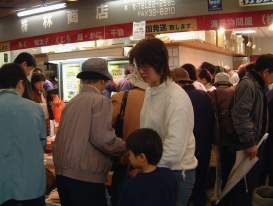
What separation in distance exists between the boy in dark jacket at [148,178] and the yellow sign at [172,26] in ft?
12.3

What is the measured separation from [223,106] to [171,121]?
2271mm

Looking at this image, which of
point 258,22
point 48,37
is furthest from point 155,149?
point 48,37

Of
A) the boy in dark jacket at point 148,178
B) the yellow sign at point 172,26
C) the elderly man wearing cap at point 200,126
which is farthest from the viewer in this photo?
the yellow sign at point 172,26

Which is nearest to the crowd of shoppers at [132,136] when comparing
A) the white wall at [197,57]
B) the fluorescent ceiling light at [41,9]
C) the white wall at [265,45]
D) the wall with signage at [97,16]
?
the wall with signage at [97,16]

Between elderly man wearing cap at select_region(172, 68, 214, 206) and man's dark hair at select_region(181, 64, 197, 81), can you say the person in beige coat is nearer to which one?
elderly man wearing cap at select_region(172, 68, 214, 206)

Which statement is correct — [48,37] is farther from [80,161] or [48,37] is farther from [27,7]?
[80,161]

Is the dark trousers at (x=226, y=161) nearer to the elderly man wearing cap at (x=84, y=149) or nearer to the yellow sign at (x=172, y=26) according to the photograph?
the elderly man wearing cap at (x=84, y=149)

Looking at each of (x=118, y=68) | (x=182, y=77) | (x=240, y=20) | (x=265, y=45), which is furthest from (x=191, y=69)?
(x=265, y=45)

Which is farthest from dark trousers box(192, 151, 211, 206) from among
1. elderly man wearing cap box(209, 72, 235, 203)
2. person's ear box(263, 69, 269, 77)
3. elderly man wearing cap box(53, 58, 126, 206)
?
elderly man wearing cap box(53, 58, 126, 206)

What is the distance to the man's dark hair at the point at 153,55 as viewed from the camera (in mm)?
1894

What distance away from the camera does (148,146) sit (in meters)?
1.77

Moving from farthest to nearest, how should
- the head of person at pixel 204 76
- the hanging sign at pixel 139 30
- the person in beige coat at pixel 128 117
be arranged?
the hanging sign at pixel 139 30 < the head of person at pixel 204 76 < the person in beige coat at pixel 128 117

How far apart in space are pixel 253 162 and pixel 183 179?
137 centimetres

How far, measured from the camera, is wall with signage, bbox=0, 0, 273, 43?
5105 mm
